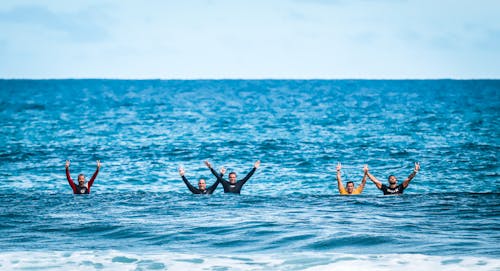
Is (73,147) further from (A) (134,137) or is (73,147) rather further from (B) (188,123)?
(B) (188,123)

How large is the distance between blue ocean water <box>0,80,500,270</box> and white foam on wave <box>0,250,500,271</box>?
4 centimetres

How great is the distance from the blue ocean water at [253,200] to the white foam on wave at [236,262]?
4 cm

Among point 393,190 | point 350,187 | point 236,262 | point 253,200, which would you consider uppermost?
point 350,187

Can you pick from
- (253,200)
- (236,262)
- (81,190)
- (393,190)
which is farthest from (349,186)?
(236,262)

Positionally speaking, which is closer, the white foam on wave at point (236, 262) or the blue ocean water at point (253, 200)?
the white foam on wave at point (236, 262)

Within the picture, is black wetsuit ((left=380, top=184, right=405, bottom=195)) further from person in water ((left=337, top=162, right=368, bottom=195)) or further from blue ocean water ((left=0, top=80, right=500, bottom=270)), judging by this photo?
person in water ((left=337, top=162, right=368, bottom=195))

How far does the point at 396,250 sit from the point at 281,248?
244cm

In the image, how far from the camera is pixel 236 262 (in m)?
13.5

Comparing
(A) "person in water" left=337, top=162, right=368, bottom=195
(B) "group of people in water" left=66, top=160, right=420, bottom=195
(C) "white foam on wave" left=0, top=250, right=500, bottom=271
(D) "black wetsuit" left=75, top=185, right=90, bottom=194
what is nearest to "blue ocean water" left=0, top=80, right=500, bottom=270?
(C) "white foam on wave" left=0, top=250, right=500, bottom=271

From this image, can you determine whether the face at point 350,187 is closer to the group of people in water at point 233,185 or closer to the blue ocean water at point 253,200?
the group of people in water at point 233,185

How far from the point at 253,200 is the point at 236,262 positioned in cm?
784

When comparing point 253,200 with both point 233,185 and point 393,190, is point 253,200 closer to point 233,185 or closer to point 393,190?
point 233,185

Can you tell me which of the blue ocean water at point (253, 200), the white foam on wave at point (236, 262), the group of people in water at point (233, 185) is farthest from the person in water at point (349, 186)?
the white foam on wave at point (236, 262)

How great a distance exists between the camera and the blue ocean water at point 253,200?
45.8ft
